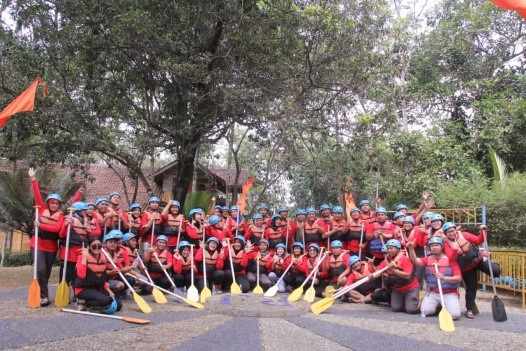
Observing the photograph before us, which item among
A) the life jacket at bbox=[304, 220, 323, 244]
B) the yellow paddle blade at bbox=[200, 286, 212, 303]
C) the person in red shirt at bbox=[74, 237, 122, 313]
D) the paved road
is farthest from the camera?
the life jacket at bbox=[304, 220, 323, 244]

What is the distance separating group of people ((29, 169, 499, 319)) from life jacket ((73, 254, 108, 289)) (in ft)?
0.05

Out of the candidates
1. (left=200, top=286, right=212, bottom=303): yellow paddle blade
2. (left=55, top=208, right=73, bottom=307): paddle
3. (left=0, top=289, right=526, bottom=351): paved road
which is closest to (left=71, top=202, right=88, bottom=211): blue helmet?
(left=55, top=208, right=73, bottom=307): paddle

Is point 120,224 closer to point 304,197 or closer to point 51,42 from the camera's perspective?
point 51,42

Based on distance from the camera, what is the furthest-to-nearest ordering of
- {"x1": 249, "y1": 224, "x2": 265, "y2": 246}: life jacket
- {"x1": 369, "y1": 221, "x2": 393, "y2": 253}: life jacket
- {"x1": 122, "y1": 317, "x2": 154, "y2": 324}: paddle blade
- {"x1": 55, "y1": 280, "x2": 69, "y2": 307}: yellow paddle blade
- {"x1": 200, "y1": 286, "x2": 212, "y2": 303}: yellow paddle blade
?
1. {"x1": 249, "y1": 224, "x2": 265, "y2": 246}: life jacket
2. {"x1": 369, "y1": 221, "x2": 393, "y2": 253}: life jacket
3. {"x1": 200, "y1": 286, "x2": 212, "y2": 303}: yellow paddle blade
4. {"x1": 55, "y1": 280, "x2": 69, "y2": 307}: yellow paddle blade
5. {"x1": 122, "y1": 317, "x2": 154, "y2": 324}: paddle blade

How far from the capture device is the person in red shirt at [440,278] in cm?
698

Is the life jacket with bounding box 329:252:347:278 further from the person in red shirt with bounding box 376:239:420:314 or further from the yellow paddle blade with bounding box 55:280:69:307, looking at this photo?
the yellow paddle blade with bounding box 55:280:69:307

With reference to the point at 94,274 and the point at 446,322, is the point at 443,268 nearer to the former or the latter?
the point at 446,322

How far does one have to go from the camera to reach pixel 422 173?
15414mm

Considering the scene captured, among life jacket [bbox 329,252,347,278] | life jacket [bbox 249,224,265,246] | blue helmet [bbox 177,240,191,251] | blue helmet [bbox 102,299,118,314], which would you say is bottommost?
blue helmet [bbox 102,299,118,314]

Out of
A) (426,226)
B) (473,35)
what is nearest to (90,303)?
(426,226)

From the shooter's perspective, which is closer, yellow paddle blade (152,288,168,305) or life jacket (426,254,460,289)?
life jacket (426,254,460,289)

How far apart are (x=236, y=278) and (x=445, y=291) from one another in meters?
4.02

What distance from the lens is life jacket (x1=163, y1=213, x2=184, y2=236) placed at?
920cm

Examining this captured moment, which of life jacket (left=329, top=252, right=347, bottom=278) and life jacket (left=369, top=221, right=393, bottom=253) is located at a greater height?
life jacket (left=369, top=221, right=393, bottom=253)
